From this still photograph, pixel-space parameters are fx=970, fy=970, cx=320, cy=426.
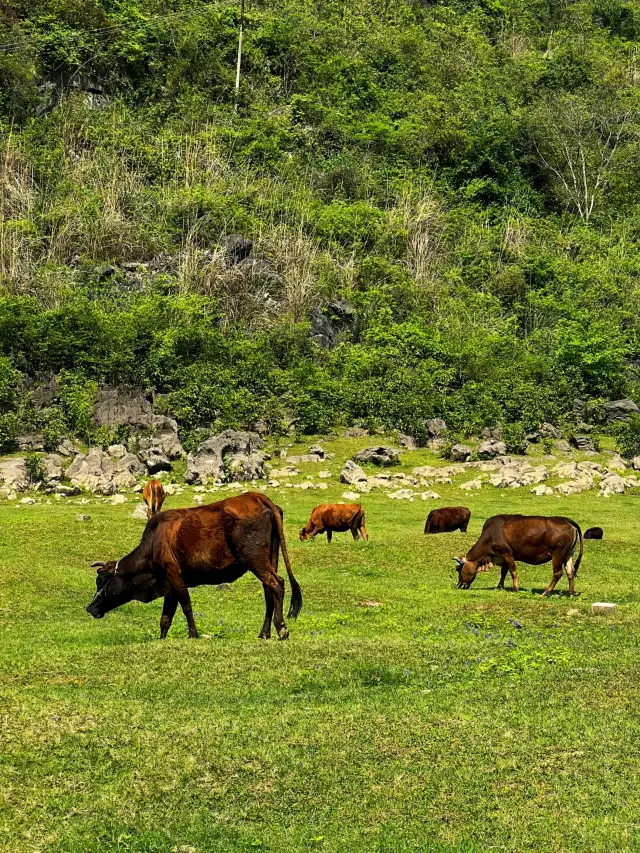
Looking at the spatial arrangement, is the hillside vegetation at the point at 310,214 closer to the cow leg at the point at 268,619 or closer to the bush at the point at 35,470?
the bush at the point at 35,470

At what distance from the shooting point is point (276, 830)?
22.7 feet

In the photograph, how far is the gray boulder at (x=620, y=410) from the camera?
44.6m

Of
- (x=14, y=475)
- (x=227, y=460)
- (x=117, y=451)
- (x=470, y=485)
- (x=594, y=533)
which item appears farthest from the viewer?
(x=117, y=451)

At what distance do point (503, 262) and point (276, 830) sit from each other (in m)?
53.2

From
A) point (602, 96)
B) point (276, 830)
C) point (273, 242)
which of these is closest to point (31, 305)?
point (273, 242)

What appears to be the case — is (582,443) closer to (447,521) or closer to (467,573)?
(447,521)

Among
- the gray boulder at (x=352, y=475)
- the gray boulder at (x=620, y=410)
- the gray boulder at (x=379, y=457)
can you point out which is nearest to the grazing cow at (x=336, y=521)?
the gray boulder at (x=352, y=475)

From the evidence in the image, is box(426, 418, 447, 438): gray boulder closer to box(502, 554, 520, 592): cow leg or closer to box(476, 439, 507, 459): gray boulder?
box(476, 439, 507, 459): gray boulder

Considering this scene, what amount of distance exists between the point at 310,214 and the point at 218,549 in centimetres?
4326

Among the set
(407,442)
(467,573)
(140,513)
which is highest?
(467,573)

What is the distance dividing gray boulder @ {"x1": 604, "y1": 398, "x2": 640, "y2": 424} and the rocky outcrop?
22.2m

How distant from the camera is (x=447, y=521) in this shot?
26.3m

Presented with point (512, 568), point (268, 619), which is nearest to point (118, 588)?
point (268, 619)

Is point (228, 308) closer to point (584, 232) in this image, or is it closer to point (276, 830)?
point (584, 232)
